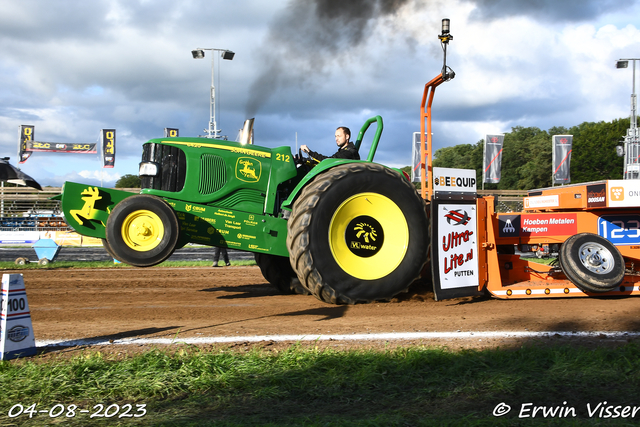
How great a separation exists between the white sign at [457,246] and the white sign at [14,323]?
4.01 metres

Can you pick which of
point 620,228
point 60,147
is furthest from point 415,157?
point 60,147

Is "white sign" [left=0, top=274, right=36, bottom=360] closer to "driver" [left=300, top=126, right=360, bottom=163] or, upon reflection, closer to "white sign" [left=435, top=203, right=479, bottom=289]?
"driver" [left=300, top=126, right=360, bottom=163]

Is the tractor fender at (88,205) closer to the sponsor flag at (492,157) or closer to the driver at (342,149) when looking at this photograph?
the driver at (342,149)

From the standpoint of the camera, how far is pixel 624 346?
371 centimetres

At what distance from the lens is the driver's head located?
6.23 metres

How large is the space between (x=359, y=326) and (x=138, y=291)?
3.91 metres

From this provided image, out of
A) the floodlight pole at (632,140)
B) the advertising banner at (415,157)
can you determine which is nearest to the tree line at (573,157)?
the floodlight pole at (632,140)

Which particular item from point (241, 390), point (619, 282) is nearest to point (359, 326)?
point (241, 390)

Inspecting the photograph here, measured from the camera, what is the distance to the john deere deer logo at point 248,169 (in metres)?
5.75

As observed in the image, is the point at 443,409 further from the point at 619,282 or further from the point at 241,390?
the point at 619,282

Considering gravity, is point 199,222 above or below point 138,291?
above

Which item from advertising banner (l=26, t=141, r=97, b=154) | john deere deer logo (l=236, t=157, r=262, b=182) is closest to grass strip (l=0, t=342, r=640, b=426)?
john deere deer logo (l=236, t=157, r=262, b=182)

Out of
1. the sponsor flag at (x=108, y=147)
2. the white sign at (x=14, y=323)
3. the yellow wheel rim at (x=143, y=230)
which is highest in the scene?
the sponsor flag at (x=108, y=147)

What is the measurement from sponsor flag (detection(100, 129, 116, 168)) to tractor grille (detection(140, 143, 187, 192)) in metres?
25.8
